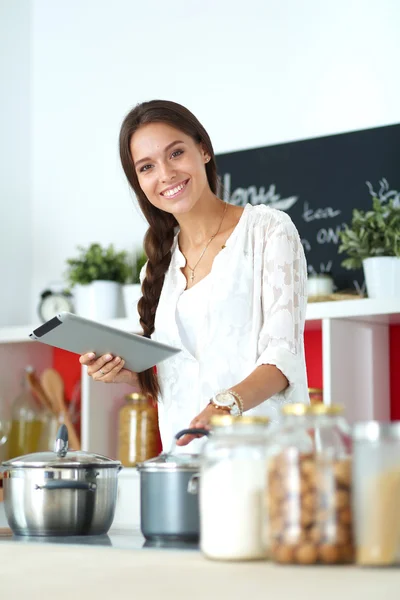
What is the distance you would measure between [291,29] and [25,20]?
1.35 m

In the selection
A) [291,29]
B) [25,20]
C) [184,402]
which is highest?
[25,20]

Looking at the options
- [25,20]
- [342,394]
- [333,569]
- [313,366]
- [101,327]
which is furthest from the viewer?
[25,20]

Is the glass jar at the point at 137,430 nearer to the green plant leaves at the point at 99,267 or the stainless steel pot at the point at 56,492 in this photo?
the green plant leaves at the point at 99,267

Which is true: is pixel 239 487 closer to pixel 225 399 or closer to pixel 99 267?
pixel 225 399

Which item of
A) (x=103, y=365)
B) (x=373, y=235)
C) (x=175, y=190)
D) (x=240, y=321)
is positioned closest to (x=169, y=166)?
(x=175, y=190)

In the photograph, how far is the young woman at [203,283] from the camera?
2010mm

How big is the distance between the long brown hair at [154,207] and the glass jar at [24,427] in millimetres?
1611

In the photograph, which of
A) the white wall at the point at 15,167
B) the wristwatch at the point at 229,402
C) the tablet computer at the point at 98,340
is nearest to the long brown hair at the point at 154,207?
the tablet computer at the point at 98,340

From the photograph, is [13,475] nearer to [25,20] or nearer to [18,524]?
[18,524]

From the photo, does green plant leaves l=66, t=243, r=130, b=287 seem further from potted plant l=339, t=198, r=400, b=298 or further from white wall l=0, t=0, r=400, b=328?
potted plant l=339, t=198, r=400, b=298

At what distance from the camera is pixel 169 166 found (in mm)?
2146

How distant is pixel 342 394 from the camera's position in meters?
2.99

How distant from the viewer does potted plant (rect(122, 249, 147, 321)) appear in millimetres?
3451

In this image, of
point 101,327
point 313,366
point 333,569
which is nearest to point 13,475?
point 101,327
